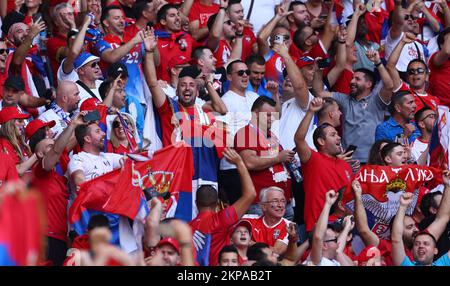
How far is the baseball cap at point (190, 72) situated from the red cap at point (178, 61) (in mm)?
584

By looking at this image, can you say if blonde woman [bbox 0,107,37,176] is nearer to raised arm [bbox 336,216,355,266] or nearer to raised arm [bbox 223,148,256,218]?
raised arm [bbox 223,148,256,218]

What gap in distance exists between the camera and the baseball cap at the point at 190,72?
10.4 meters

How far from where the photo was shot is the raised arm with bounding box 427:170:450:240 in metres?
9.52

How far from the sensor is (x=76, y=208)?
8703 millimetres

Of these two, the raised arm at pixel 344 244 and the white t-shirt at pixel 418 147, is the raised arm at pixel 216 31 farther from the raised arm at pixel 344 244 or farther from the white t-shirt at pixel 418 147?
the raised arm at pixel 344 244

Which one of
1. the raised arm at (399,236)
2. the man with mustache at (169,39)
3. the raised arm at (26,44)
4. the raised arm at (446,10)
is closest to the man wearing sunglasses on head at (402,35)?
the raised arm at (446,10)

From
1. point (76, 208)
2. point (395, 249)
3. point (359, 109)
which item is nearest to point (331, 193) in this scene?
point (395, 249)

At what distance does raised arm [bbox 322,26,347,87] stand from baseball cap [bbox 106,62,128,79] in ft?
7.92

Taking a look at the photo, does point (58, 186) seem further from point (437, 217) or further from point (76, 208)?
point (437, 217)

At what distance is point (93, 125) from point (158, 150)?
611mm

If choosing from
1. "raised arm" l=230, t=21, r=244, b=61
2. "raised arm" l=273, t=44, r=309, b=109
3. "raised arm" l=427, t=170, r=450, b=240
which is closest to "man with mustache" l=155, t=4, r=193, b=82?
"raised arm" l=230, t=21, r=244, b=61

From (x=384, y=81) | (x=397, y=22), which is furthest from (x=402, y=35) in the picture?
(x=384, y=81)
